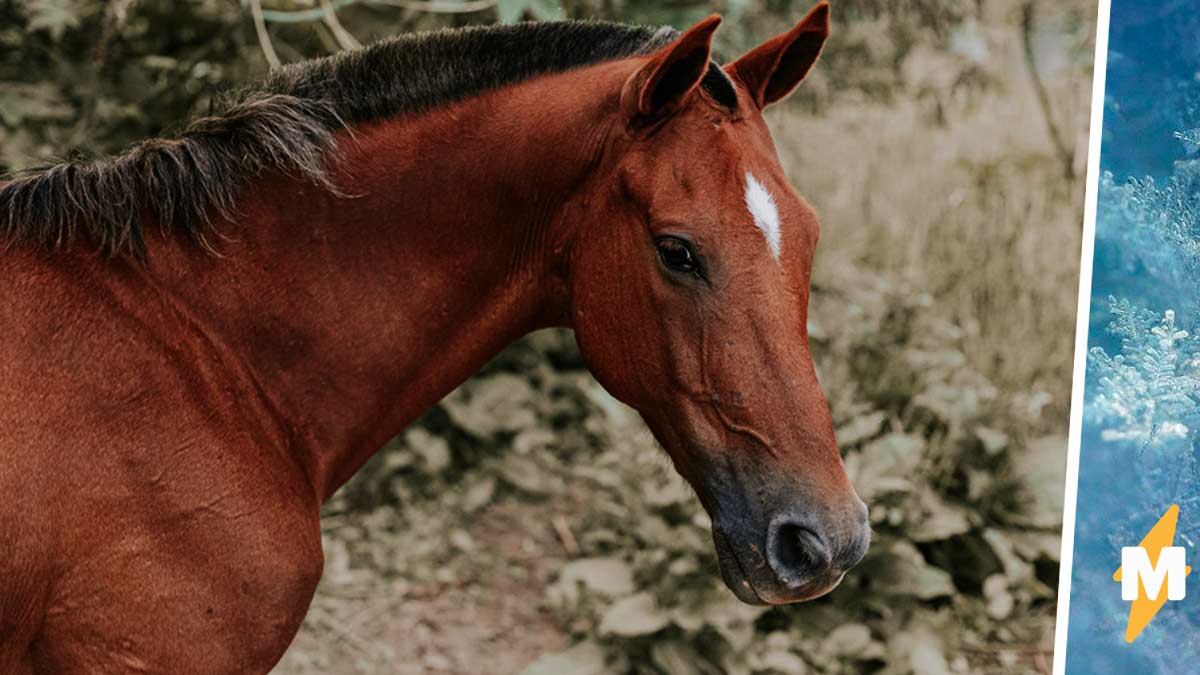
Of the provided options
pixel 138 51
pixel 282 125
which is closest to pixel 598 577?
pixel 282 125

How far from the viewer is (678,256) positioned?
2172mm

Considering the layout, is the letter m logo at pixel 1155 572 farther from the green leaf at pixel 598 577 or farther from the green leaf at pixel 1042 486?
the green leaf at pixel 598 577

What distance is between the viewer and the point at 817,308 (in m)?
4.94

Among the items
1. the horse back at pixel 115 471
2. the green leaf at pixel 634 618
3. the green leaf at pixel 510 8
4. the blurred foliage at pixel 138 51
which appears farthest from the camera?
the blurred foliage at pixel 138 51

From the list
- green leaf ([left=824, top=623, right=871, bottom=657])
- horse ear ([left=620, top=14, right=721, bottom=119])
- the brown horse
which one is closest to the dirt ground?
green leaf ([left=824, top=623, right=871, bottom=657])

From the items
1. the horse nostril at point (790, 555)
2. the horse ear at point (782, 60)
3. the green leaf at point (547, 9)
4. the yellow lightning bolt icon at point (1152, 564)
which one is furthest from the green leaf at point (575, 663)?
the horse ear at point (782, 60)

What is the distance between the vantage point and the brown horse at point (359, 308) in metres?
1.99

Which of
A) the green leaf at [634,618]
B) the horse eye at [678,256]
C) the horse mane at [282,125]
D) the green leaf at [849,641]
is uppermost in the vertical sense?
the horse mane at [282,125]

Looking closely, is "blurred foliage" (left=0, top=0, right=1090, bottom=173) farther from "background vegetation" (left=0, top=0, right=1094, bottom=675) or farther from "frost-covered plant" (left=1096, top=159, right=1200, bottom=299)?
"frost-covered plant" (left=1096, top=159, right=1200, bottom=299)

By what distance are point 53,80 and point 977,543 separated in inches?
165

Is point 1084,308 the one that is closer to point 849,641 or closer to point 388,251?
point 849,641

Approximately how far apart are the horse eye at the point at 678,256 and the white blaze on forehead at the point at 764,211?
0.14m

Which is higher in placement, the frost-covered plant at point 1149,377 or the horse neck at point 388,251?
the horse neck at point 388,251

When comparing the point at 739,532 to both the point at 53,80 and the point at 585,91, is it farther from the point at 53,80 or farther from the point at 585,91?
the point at 53,80
